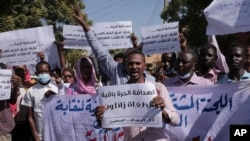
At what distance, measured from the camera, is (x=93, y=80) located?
532 centimetres

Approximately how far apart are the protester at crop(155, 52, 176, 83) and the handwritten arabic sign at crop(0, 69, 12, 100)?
5.89ft

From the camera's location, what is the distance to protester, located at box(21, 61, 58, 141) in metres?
5.74

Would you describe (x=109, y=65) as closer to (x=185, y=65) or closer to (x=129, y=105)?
(x=185, y=65)

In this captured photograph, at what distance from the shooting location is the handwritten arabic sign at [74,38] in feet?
22.6

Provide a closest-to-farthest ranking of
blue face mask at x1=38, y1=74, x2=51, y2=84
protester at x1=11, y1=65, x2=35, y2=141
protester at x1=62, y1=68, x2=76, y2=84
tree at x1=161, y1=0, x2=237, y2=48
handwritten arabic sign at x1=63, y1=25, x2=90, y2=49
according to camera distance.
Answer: blue face mask at x1=38, y1=74, x2=51, y2=84 < protester at x1=11, y1=65, x2=35, y2=141 < protester at x1=62, y1=68, x2=76, y2=84 < handwritten arabic sign at x1=63, y1=25, x2=90, y2=49 < tree at x1=161, y1=0, x2=237, y2=48

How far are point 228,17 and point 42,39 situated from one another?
101 inches

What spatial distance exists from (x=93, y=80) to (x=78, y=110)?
396mm

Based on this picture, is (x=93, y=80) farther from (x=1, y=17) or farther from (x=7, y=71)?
(x=1, y=17)

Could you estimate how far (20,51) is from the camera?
6.67 metres

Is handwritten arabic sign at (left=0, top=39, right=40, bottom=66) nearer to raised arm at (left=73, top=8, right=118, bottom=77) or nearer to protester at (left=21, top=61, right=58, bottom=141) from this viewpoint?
protester at (left=21, top=61, right=58, bottom=141)

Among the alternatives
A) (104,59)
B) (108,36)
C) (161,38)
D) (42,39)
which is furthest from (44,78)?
(161,38)

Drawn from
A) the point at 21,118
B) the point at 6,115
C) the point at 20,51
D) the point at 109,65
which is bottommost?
the point at 21,118

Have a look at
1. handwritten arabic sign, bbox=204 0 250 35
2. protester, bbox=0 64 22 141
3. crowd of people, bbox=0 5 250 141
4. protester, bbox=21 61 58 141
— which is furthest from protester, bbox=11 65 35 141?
handwritten arabic sign, bbox=204 0 250 35

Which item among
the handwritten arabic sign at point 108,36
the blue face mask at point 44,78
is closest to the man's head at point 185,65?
the blue face mask at point 44,78
